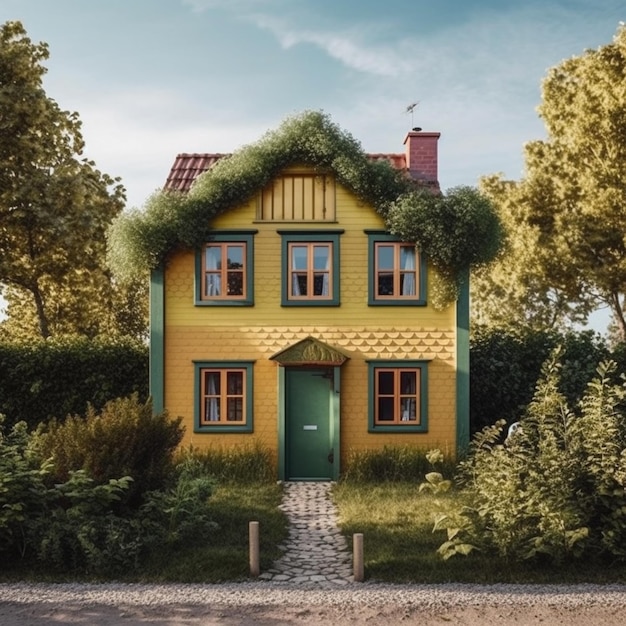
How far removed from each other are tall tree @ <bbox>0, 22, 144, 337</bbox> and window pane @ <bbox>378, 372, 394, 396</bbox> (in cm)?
1278

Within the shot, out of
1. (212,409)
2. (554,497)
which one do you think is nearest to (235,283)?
(212,409)

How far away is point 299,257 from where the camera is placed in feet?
56.0

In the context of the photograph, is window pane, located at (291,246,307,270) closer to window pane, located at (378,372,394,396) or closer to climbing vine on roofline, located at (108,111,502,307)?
climbing vine on roofline, located at (108,111,502,307)

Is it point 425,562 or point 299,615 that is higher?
point 425,562

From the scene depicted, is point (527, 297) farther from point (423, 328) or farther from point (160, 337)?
point (160, 337)

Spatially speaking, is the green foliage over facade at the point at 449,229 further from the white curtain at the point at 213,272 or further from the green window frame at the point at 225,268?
the white curtain at the point at 213,272

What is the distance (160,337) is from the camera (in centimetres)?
1688

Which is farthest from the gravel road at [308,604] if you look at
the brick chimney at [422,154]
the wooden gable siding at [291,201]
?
the brick chimney at [422,154]

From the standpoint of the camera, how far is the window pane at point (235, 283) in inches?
673

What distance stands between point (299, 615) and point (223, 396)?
8.70m

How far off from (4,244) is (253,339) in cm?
1392

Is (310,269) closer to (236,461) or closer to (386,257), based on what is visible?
(386,257)

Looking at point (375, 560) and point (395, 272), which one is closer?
point (375, 560)

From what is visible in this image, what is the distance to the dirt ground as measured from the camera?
8.40 metres
